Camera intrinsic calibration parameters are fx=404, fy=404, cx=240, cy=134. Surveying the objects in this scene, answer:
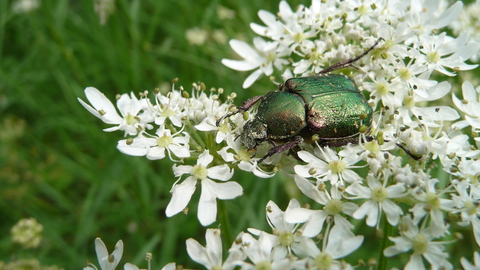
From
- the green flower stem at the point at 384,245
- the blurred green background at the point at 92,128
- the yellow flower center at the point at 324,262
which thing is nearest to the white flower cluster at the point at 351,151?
the yellow flower center at the point at 324,262

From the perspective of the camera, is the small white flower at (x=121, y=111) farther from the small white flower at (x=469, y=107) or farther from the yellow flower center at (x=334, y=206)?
the small white flower at (x=469, y=107)

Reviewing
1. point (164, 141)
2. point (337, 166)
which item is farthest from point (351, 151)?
point (164, 141)

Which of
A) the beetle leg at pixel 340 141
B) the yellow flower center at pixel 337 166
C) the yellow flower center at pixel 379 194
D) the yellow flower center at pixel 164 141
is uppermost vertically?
the yellow flower center at pixel 164 141

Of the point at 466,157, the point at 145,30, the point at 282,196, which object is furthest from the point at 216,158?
the point at 145,30

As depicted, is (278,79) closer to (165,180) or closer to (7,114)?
(165,180)

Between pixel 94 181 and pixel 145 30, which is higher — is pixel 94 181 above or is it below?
below

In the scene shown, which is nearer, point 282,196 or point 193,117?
point 193,117
